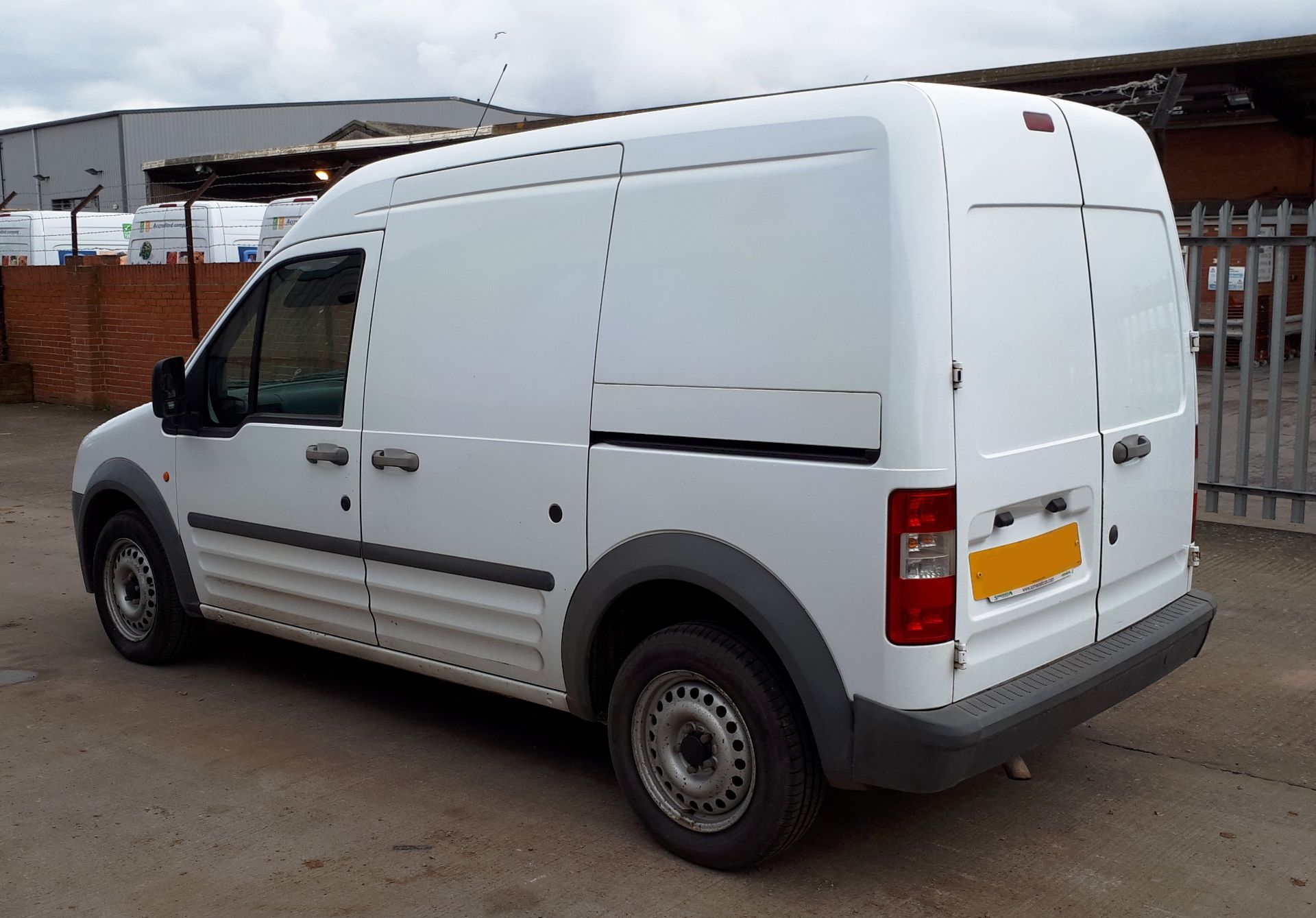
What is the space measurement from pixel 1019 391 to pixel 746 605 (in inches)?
37.2

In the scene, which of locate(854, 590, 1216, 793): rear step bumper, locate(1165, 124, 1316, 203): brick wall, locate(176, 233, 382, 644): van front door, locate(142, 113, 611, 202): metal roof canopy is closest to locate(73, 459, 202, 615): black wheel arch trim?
locate(176, 233, 382, 644): van front door

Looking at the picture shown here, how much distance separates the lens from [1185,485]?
4.26 meters

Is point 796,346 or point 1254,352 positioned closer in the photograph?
point 796,346

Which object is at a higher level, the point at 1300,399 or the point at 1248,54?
the point at 1248,54

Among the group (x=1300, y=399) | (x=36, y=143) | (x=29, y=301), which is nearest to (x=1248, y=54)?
(x=1300, y=399)

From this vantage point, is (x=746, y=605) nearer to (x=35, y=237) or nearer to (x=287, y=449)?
(x=287, y=449)

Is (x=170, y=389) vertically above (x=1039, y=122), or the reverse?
(x=1039, y=122)

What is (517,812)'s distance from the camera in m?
4.22

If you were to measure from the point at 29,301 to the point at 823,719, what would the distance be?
1691 cm

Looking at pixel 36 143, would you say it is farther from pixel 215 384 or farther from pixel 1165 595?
pixel 1165 595

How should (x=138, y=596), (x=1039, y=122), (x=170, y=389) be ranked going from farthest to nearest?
(x=138, y=596)
(x=170, y=389)
(x=1039, y=122)

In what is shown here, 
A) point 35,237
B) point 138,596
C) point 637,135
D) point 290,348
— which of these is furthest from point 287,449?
point 35,237

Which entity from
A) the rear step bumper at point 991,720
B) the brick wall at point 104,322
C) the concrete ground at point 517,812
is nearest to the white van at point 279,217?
the brick wall at point 104,322

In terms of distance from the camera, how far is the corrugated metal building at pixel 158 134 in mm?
41062
